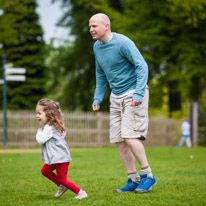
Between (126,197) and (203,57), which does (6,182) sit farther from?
(203,57)

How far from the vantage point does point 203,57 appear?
20.4 metres

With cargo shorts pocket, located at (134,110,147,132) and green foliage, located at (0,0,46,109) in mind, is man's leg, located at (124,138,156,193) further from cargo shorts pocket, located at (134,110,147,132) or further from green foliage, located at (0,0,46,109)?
green foliage, located at (0,0,46,109)

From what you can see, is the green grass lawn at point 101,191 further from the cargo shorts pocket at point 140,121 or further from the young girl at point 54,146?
the cargo shorts pocket at point 140,121

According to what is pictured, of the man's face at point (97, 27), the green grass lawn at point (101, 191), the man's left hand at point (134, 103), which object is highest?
the man's face at point (97, 27)

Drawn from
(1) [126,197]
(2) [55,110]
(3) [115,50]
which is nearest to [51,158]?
(2) [55,110]

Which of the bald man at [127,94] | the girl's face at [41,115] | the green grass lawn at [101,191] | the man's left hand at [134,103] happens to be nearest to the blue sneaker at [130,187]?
the bald man at [127,94]

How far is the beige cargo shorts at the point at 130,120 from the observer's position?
4.85 metres

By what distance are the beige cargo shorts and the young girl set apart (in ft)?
2.38

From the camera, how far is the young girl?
14.8 feet

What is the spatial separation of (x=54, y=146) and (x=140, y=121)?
104 centimetres

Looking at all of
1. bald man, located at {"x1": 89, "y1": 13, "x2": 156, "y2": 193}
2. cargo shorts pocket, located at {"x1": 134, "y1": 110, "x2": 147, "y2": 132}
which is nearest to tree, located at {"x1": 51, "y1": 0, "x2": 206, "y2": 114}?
bald man, located at {"x1": 89, "y1": 13, "x2": 156, "y2": 193}

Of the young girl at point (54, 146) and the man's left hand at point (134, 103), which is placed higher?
the man's left hand at point (134, 103)

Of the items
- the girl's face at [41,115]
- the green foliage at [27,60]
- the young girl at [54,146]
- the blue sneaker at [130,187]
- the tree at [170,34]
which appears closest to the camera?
the young girl at [54,146]

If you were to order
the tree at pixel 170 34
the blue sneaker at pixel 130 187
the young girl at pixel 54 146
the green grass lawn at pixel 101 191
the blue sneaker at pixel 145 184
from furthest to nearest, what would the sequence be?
the tree at pixel 170 34, the blue sneaker at pixel 130 187, the blue sneaker at pixel 145 184, the young girl at pixel 54 146, the green grass lawn at pixel 101 191
